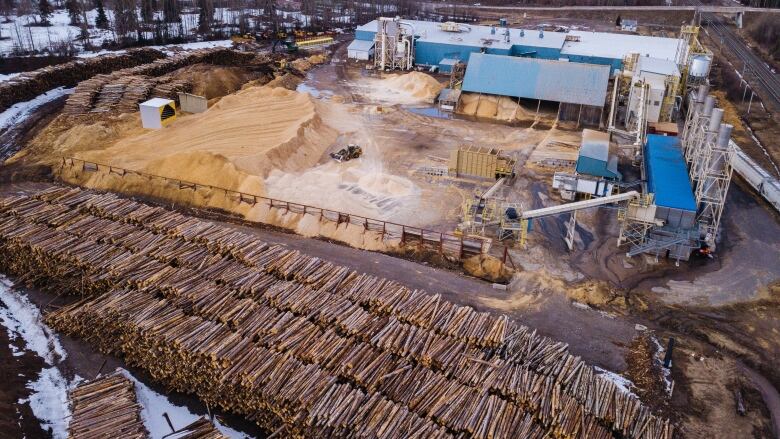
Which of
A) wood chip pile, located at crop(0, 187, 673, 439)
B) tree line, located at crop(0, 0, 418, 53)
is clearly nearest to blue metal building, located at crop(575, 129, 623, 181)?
wood chip pile, located at crop(0, 187, 673, 439)

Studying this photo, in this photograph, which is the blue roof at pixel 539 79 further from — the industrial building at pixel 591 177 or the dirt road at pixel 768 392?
the dirt road at pixel 768 392

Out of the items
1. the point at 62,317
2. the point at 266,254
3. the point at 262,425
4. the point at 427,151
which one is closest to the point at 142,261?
the point at 62,317

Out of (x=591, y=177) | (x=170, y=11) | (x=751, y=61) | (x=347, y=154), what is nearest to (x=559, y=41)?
(x=751, y=61)

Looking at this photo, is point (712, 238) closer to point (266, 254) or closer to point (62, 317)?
point (266, 254)

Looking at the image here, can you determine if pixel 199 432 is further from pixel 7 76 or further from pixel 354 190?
pixel 7 76

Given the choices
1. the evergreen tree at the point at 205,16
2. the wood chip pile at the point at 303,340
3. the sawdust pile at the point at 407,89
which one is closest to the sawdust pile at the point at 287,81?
the sawdust pile at the point at 407,89

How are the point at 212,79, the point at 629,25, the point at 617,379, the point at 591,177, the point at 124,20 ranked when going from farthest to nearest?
the point at 629,25 < the point at 124,20 < the point at 212,79 < the point at 591,177 < the point at 617,379

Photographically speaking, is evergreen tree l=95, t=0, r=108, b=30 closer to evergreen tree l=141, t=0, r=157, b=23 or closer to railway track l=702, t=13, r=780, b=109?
evergreen tree l=141, t=0, r=157, b=23
